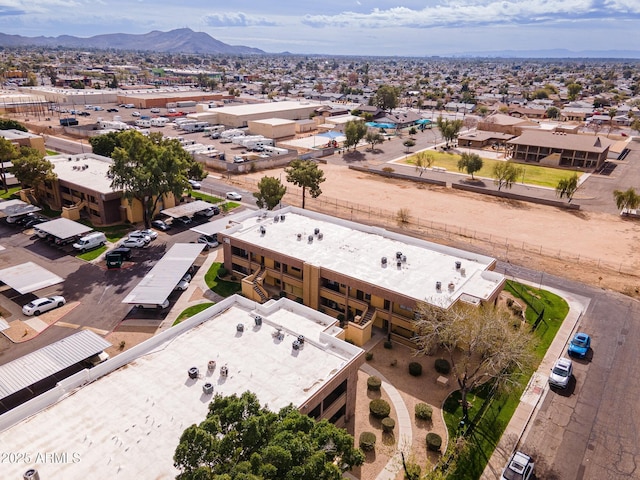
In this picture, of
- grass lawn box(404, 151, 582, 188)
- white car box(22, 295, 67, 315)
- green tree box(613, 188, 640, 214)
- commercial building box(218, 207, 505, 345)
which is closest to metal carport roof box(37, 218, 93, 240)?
white car box(22, 295, 67, 315)

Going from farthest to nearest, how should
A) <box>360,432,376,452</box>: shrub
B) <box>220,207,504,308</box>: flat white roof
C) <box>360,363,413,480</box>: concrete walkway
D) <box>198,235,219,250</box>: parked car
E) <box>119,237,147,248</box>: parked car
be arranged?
<box>198,235,219,250</box>: parked car → <box>119,237,147,248</box>: parked car → <box>220,207,504,308</box>: flat white roof → <box>360,432,376,452</box>: shrub → <box>360,363,413,480</box>: concrete walkway

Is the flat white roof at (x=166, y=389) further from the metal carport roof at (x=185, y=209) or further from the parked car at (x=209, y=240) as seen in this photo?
the metal carport roof at (x=185, y=209)

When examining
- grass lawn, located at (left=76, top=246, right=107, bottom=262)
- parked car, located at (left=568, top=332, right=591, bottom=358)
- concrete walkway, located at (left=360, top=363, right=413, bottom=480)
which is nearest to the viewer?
concrete walkway, located at (left=360, top=363, right=413, bottom=480)

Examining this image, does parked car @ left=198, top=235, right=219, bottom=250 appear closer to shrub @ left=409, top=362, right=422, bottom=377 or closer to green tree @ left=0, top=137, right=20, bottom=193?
shrub @ left=409, top=362, right=422, bottom=377

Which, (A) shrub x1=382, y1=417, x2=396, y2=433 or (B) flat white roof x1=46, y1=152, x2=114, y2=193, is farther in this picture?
(B) flat white roof x1=46, y1=152, x2=114, y2=193

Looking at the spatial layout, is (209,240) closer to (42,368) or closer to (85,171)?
(85,171)

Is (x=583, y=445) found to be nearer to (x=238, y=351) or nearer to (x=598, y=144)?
(x=238, y=351)

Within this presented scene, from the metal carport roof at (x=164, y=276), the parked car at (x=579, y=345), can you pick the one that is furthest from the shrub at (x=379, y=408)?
the metal carport roof at (x=164, y=276)
